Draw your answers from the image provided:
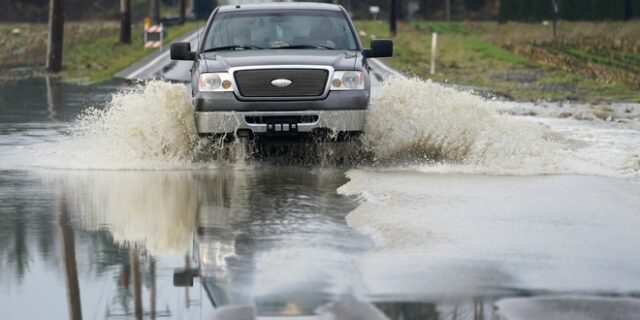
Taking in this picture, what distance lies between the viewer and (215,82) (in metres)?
14.6

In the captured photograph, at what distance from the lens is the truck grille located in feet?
47.8

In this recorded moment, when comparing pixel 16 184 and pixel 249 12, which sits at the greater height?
pixel 249 12

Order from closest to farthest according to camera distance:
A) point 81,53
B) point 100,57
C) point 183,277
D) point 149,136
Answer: point 183,277 → point 149,136 → point 100,57 → point 81,53

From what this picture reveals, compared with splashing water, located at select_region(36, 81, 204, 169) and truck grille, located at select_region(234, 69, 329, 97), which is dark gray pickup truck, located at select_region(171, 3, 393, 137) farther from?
splashing water, located at select_region(36, 81, 204, 169)

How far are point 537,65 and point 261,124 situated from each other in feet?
87.7

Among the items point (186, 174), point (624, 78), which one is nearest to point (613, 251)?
point (186, 174)

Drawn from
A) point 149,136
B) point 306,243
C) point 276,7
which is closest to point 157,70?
point 276,7

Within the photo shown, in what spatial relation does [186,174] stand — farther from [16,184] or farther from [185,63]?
[185,63]

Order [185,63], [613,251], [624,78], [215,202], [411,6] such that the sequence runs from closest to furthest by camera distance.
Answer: [613,251]
[215,202]
[624,78]
[185,63]
[411,6]

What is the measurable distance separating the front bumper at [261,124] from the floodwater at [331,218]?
1.41ft

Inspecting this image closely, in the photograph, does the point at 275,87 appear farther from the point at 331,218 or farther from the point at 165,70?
the point at 165,70

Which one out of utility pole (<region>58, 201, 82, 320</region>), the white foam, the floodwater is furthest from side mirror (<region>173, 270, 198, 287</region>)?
the white foam

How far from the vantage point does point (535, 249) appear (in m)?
9.45

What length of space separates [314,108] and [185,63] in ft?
76.0
